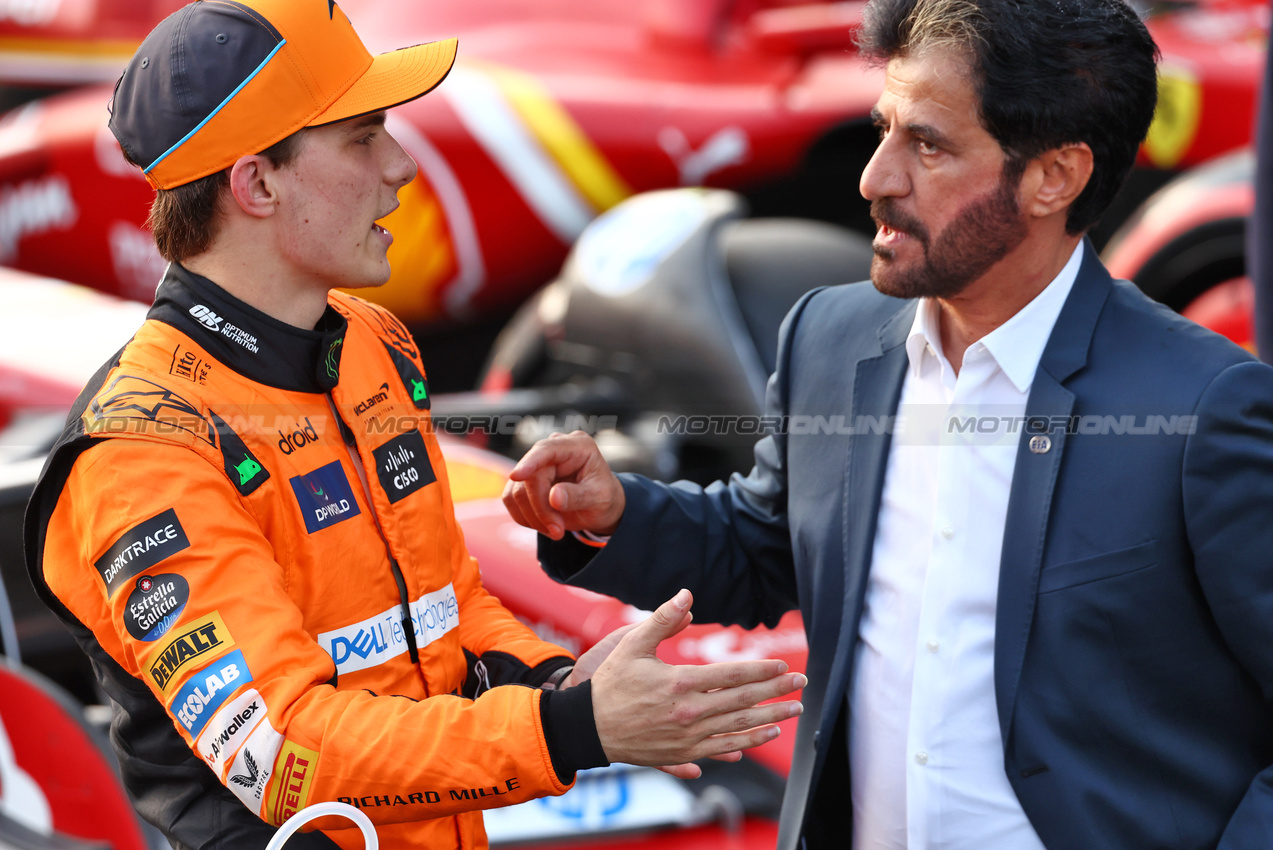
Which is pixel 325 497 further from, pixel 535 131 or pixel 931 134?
pixel 535 131

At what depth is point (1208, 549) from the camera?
1.50 meters

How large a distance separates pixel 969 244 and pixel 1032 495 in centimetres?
35

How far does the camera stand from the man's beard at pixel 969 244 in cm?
170

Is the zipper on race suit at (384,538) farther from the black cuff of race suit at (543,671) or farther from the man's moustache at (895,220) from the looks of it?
the man's moustache at (895,220)

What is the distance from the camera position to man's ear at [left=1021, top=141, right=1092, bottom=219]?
169cm

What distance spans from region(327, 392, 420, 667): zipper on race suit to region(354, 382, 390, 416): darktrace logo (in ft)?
0.09

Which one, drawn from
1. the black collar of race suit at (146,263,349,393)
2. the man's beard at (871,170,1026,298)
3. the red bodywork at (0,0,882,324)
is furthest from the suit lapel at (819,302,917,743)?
the red bodywork at (0,0,882,324)

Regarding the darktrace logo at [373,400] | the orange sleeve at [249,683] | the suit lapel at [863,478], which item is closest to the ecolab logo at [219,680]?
the orange sleeve at [249,683]

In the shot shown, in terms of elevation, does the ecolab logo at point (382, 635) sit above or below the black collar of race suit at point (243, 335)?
below

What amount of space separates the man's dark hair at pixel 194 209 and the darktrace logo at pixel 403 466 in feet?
1.11

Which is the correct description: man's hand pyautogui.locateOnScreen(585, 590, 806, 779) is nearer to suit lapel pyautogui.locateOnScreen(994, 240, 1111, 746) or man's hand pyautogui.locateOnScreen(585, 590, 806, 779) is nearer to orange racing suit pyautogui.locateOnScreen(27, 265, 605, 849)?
orange racing suit pyautogui.locateOnScreen(27, 265, 605, 849)

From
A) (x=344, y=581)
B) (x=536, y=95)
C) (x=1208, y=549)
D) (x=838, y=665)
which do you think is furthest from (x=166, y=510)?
(x=536, y=95)

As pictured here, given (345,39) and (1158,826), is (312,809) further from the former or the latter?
(1158,826)

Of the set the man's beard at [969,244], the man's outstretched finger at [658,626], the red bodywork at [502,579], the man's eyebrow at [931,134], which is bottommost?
the red bodywork at [502,579]
